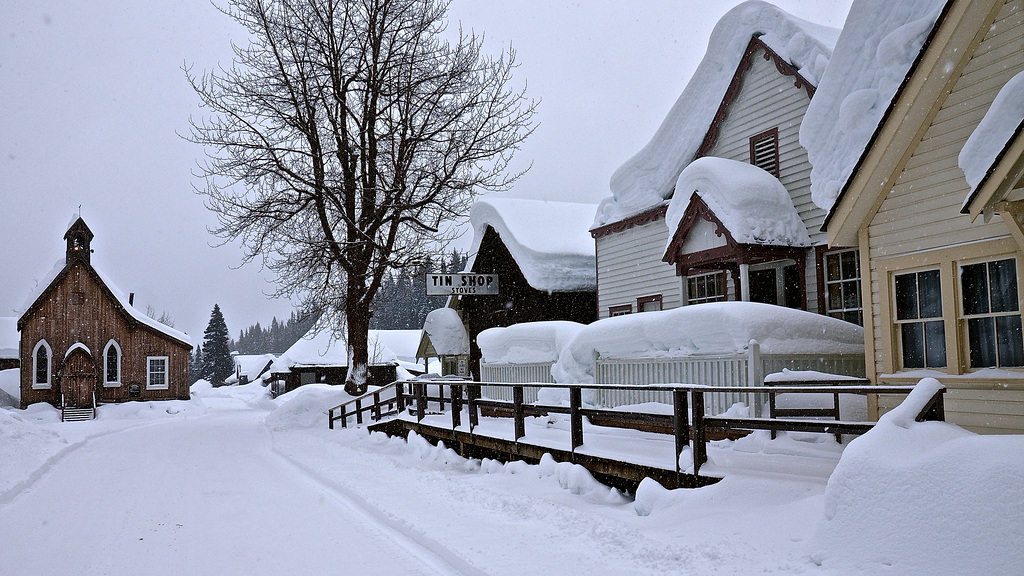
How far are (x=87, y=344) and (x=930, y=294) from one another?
1642 inches

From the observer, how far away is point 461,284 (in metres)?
25.0

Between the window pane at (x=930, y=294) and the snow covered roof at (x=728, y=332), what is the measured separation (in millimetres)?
2266

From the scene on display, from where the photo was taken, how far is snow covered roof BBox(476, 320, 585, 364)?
17.8 m

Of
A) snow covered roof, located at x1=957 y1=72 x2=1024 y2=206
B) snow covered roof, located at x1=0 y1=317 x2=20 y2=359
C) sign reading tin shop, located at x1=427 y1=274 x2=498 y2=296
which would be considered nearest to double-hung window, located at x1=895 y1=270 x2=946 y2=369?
snow covered roof, located at x1=957 y1=72 x2=1024 y2=206

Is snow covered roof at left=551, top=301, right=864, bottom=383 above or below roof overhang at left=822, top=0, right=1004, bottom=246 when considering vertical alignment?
below

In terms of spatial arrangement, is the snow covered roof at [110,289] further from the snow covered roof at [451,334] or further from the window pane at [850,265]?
the window pane at [850,265]

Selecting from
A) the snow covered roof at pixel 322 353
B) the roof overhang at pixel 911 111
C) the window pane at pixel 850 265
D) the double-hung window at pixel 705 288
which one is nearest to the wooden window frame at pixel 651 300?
the double-hung window at pixel 705 288

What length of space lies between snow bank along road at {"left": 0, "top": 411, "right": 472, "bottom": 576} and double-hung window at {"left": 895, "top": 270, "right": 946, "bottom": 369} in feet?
22.1

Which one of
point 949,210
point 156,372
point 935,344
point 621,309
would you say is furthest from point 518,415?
point 156,372

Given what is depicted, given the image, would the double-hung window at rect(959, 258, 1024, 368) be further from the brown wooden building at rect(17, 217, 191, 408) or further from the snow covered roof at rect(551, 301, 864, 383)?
the brown wooden building at rect(17, 217, 191, 408)

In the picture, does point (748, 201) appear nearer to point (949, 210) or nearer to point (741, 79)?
point (741, 79)

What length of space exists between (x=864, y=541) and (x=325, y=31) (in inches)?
936

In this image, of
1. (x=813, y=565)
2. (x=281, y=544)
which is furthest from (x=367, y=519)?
(x=813, y=565)

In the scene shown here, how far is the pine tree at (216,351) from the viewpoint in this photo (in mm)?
93875
